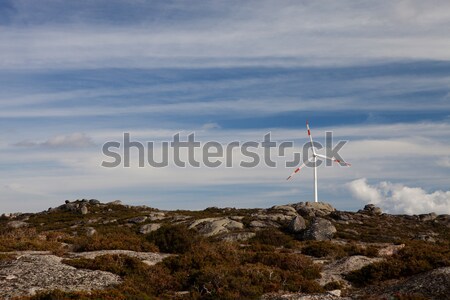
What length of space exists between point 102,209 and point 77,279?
8838cm

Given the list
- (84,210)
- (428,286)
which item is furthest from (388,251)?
(84,210)

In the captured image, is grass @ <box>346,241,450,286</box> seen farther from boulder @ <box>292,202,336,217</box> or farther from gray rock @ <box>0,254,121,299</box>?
boulder @ <box>292,202,336,217</box>

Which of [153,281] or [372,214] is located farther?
[372,214]

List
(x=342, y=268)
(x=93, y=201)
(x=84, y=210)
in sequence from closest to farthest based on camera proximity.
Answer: (x=342, y=268), (x=84, y=210), (x=93, y=201)

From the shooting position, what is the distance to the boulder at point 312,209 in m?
97.0

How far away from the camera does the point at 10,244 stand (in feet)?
120

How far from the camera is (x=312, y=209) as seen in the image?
101 metres

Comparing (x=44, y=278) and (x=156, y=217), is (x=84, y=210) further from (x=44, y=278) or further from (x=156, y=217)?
(x=44, y=278)

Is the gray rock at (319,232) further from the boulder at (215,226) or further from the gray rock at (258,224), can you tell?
the boulder at (215,226)

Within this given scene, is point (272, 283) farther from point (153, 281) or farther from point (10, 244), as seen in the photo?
point (10, 244)

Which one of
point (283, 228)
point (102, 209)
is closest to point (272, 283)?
point (283, 228)

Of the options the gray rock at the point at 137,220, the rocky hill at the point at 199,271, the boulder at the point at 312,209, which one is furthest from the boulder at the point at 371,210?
the rocky hill at the point at 199,271

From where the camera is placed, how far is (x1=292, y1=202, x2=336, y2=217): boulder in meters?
97.0

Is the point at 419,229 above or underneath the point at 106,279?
underneath
